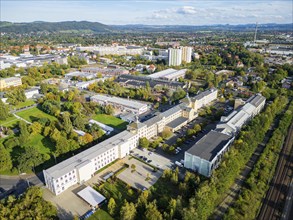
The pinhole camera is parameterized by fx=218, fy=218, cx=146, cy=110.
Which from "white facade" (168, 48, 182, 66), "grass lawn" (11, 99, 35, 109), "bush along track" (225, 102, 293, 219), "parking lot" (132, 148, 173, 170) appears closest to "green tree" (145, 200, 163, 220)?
"bush along track" (225, 102, 293, 219)

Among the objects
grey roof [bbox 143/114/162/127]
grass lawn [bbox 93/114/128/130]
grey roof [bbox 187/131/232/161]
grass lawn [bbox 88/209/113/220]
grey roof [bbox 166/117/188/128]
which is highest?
grey roof [bbox 143/114/162/127]

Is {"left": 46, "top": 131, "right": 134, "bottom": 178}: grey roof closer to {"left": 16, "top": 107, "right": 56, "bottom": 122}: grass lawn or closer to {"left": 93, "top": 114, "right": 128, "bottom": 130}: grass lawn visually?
{"left": 93, "top": 114, "right": 128, "bottom": 130}: grass lawn

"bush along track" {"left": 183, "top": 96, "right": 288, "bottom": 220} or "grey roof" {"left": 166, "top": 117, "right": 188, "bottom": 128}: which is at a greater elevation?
"bush along track" {"left": 183, "top": 96, "right": 288, "bottom": 220}

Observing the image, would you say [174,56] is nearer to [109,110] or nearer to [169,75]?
[169,75]

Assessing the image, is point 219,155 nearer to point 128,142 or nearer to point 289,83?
point 128,142

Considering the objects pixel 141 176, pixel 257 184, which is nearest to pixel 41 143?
Result: pixel 141 176

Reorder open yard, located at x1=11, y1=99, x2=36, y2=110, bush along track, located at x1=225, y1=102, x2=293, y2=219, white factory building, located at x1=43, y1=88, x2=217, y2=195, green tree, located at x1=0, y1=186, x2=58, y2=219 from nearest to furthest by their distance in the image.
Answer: green tree, located at x1=0, y1=186, x2=58, y2=219
bush along track, located at x1=225, y1=102, x2=293, y2=219
white factory building, located at x1=43, y1=88, x2=217, y2=195
open yard, located at x1=11, y1=99, x2=36, y2=110

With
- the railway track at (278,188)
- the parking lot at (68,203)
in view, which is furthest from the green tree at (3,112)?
the railway track at (278,188)
